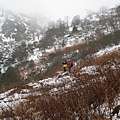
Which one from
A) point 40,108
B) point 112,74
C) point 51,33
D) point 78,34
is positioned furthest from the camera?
point 51,33

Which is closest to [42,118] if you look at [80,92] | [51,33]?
[80,92]

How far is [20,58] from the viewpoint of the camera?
288ft

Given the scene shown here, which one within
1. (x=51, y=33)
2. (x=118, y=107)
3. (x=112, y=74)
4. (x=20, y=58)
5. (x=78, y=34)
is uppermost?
(x=51, y=33)

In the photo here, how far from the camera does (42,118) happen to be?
11.8 feet

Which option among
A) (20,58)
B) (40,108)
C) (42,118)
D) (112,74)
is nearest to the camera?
(42,118)

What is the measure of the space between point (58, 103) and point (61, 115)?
0.47 meters

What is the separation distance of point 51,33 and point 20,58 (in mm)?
32397

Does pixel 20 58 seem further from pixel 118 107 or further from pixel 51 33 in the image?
pixel 118 107

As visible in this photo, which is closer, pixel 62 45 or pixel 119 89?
pixel 119 89

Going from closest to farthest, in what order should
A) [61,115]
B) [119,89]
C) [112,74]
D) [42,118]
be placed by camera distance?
[61,115], [42,118], [119,89], [112,74]

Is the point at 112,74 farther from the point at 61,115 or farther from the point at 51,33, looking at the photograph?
the point at 51,33

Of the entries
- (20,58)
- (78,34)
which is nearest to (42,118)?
(20,58)

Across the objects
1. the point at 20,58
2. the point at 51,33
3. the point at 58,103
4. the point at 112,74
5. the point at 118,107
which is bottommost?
the point at 118,107

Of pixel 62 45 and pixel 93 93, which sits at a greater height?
pixel 62 45
